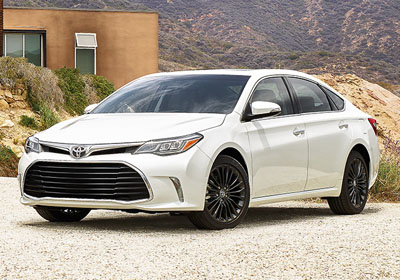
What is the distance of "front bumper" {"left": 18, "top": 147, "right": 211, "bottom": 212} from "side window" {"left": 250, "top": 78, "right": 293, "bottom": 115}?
5.19 feet

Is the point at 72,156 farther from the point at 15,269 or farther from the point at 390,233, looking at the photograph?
the point at 390,233

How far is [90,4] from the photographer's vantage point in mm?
99875

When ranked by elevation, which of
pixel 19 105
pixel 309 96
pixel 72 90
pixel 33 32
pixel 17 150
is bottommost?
pixel 17 150

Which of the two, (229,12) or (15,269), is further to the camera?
(229,12)

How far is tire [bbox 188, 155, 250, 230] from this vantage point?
8.05 meters

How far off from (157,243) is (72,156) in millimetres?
1329

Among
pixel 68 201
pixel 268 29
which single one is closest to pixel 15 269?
pixel 68 201

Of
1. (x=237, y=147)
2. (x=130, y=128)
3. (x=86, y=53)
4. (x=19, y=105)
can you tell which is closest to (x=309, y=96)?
(x=237, y=147)

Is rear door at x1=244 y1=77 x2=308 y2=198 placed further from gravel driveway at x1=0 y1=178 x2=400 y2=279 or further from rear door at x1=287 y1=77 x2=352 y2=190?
gravel driveway at x1=0 y1=178 x2=400 y2=279

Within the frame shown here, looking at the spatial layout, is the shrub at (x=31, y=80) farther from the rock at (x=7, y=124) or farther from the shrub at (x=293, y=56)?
the shrub at (x=293, y=56)

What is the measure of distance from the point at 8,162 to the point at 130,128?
10898 mm

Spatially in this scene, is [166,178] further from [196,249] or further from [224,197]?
[196,249]

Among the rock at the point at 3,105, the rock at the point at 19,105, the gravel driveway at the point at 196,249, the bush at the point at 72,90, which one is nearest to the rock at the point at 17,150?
the rock at the point at 3,105

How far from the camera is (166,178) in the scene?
25.3 ft
